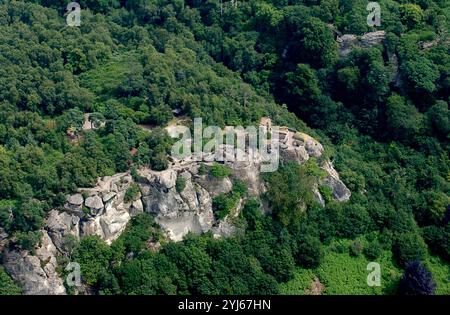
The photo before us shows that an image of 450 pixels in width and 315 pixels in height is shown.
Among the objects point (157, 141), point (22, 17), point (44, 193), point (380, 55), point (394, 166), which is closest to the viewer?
point (44, 193)

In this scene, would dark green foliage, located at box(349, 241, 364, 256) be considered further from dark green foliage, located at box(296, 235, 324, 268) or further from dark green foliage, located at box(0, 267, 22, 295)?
dark green foliage, located at box(0, 267, 22, 295)

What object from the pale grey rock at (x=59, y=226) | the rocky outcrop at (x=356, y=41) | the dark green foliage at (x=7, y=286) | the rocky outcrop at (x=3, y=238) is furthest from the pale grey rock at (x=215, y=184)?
the rocky outcrop at (x=356, y=41)

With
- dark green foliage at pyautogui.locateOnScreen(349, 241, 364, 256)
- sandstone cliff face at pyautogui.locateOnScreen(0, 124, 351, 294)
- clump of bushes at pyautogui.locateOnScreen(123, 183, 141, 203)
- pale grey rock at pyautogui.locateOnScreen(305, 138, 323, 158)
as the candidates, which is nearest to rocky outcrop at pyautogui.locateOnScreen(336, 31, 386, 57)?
pale grey rock at pyautogui.locateOnScreen(305, 138, 323, 158)

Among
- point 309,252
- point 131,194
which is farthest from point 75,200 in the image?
point 309,252

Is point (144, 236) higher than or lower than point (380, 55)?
lower

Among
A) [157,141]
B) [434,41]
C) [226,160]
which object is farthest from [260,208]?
[434,41]

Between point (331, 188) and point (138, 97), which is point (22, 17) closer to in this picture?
point (138, 97)
